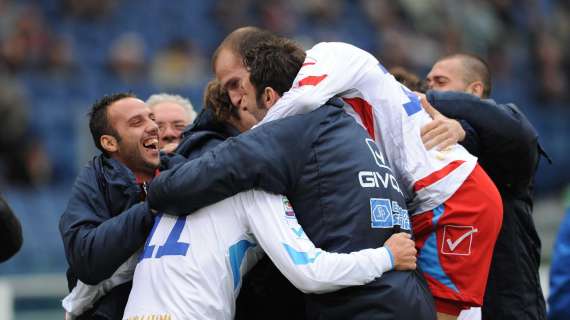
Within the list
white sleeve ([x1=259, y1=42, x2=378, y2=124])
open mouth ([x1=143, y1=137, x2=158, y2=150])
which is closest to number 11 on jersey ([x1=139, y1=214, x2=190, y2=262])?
white sleeve ([x1=259, y1=42, x2=378, y2=124])

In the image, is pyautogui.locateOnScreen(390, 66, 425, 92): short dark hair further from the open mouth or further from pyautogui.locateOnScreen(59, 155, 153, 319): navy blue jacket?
pyautogui.locateOnScreen(59, 155, 153, 319): navy blue jacket

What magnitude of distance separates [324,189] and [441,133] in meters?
0.57

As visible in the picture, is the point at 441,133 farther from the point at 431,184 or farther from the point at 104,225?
the point at 104,225

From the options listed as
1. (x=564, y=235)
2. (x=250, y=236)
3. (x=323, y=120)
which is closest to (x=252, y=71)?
(x=323, y=120)

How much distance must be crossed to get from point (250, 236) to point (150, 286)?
39cm

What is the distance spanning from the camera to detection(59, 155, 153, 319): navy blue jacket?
3.76 metres

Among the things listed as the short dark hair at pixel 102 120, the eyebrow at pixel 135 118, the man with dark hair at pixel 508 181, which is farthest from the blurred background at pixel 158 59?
the man with dark hair at pixel 508 181

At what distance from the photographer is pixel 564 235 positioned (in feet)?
18.2

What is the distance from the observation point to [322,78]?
3750 millimetres

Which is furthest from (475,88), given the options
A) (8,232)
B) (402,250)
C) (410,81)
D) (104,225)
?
(8,232)

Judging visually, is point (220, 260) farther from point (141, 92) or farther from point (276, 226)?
point (141, 92)

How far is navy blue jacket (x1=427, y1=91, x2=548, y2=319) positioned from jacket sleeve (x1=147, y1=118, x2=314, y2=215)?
0.88 m

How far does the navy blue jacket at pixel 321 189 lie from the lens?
3.54 meters

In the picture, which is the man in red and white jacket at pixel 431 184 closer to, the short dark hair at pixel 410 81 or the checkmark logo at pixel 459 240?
the checkmark logo at pixel 459 240
